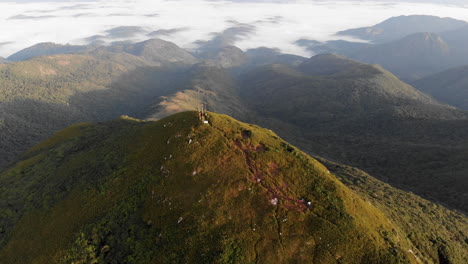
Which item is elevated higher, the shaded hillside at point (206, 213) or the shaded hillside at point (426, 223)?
the shaded hillside at point (206, 213)

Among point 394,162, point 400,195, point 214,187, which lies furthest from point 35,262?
point 394,162

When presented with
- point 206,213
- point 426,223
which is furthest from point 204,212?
point 426,223

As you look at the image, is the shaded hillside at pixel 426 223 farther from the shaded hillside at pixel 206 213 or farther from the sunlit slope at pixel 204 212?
the sunlit slope at pixel 204 212

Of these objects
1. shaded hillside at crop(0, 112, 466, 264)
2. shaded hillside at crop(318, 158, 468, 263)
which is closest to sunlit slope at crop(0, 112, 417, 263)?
shaded hillside at crop(0, 112, 466, 264)

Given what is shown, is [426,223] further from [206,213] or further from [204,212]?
[204,212]

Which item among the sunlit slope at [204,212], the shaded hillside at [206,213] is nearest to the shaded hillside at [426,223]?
the shaded hillside at [206,213]

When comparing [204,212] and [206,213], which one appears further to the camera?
[204,212]

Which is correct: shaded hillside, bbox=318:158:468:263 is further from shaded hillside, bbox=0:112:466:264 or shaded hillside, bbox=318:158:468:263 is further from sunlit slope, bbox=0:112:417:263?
sunlit slope, bbox=0:112:417:263
